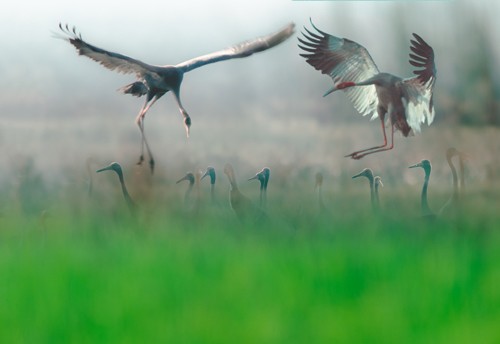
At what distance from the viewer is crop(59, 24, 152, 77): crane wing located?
441 cm

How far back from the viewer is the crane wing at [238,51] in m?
4.71

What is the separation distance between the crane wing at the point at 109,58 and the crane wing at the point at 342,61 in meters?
0.91

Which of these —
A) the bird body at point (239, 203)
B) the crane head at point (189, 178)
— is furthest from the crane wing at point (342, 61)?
the crane head at point (189, 178)

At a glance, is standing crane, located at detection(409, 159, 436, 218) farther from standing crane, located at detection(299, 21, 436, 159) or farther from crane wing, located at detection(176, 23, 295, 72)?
crane wing, located at detection(176, 23, 295, 72)

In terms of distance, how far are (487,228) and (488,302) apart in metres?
0.80

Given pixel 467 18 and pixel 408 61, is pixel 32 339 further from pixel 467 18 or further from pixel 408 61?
pixel 467 18

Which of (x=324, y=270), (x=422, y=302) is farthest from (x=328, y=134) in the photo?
(x=422, y=302)

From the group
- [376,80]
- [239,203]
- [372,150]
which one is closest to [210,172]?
[239,203]

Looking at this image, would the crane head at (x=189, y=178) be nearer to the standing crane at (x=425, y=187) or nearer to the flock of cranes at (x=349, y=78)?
the flock of cranes at (x=349, y=78)

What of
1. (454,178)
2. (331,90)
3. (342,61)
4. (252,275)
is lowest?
(252,275)

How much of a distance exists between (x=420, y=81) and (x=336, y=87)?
1.53 feet

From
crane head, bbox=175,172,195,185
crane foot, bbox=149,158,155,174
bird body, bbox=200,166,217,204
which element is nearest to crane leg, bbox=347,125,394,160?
bird body, bbox=200,166,217,204

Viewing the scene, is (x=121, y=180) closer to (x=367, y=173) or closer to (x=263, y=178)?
(x=263, y=178)

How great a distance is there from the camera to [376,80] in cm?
483
